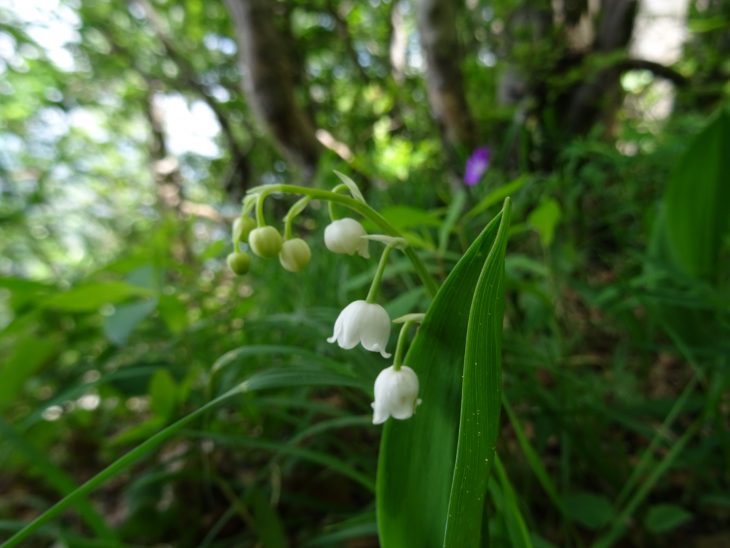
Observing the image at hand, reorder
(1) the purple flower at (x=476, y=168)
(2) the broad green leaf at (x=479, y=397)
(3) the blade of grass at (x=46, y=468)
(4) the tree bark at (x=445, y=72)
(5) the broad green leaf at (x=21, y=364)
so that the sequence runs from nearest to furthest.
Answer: (2) the broad green leaf at (x=479, y=397), (3) the blade of grass at (x=46, y=468), (5) the broad green leaf at (x=21, y=364), (1) the purple flower at (x=476, y=168), (4) the tree bark at (x=445, y=72)

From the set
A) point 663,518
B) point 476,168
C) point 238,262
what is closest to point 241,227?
point 238,262

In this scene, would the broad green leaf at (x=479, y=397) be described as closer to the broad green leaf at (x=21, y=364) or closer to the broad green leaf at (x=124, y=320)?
the broad green leaf at (x=124, y=320)

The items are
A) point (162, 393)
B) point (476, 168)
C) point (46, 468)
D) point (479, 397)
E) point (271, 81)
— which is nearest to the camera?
point (479, 397)

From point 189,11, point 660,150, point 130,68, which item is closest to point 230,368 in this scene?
point 660,150

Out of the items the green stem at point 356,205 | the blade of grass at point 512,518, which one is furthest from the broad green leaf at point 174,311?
the blade of grass at point 512,518

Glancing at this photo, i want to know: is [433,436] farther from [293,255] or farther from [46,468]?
[46,468]

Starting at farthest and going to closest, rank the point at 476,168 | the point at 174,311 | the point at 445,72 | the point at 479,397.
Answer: the point at 445,72
the point at 476,168
the point at 174,311
the point at 479,397

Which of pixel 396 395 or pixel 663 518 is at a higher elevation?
pixel 396 395
